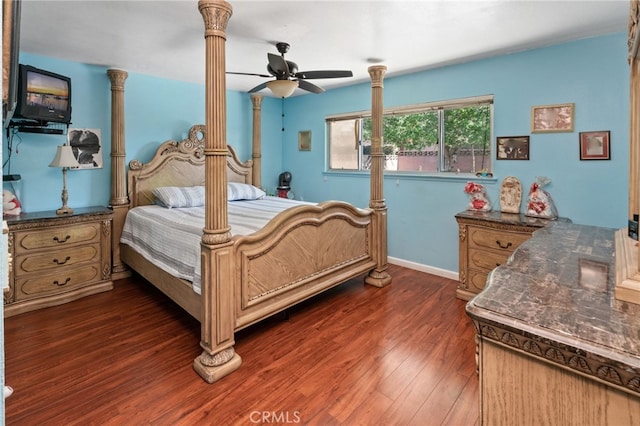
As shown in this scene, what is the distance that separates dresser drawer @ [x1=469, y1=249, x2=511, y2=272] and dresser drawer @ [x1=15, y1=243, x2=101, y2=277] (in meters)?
3.70

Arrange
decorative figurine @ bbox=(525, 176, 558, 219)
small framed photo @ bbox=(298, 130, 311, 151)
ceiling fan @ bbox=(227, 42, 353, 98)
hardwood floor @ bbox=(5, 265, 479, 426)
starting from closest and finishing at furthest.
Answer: hardwood floor @ bbox=(5, 265, 479, 426)
ceiling fan @ bbox=(227, 42, 353, 98)
decorative figurine @ bbox=(525, 176, 558, 219)
small framed photo @ bbox=(298, 130, 311, 151)

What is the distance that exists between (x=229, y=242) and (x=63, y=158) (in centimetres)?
224

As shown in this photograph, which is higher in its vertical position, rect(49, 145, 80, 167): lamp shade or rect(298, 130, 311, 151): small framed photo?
rect(298, 130, 311, 151): small framed photo

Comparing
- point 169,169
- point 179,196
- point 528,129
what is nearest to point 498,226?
point 528,129

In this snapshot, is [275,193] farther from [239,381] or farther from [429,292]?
[239,381]

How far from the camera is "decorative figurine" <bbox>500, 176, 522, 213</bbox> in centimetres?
327

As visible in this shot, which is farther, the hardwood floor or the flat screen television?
the flat screen television

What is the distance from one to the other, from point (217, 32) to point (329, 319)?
225 centimetres

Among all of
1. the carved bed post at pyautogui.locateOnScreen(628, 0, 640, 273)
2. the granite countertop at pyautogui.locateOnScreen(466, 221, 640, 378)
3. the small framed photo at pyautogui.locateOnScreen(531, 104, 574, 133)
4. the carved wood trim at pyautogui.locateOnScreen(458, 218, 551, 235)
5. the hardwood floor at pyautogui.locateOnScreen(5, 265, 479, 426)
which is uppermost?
the small framed photo at pyautogui.locateOnScreen(531, 104, 574, 133)

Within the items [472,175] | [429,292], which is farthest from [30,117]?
[472,175]

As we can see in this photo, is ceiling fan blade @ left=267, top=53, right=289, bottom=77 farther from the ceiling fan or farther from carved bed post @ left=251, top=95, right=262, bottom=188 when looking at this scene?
carved bed post @ left=251, top=95, right=262, bottom=188

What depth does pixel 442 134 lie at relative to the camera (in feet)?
12.7

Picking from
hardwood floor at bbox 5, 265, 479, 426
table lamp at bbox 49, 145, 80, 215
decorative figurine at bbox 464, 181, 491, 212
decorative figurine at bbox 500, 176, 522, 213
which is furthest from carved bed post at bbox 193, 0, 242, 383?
decorative figurine at bbox 500, 176, 522, 213

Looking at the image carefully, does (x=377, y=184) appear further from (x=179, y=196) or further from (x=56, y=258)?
(x=56, y=258)
